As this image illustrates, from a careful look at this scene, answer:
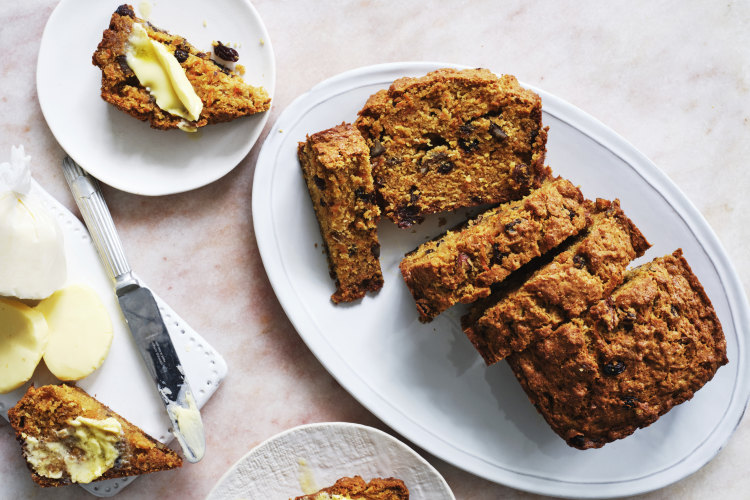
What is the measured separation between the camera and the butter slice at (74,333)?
305 cm

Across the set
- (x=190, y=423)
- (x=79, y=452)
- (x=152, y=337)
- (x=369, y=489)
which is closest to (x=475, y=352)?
(x=369, y=489)

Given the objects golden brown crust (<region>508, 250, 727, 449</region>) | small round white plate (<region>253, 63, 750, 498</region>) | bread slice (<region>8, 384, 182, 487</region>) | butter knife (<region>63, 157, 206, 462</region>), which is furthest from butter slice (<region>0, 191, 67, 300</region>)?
golden brown crust (<region>508, 250, 727, 449</region>)

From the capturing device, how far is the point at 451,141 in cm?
311

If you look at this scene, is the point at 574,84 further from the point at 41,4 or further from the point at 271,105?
the point at 41,4

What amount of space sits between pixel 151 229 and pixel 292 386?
1243mm

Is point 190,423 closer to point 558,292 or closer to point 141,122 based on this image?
point 141,122

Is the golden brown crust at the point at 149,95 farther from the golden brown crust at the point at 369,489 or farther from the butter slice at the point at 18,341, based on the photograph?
the golden brown crust at the point at 369,489

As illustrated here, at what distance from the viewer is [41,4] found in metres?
3.31

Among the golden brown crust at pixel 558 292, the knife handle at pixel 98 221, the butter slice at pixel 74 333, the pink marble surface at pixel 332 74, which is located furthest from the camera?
the pink marble surface at pixel 332 74

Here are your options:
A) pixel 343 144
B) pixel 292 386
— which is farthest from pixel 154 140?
pixel 292 386

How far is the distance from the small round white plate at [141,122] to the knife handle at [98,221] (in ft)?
0.31

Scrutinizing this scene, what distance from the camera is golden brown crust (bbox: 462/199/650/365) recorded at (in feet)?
9.07

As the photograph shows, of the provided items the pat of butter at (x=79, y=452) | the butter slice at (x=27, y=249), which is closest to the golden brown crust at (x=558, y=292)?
the pat of butter at (x=79, y=452)

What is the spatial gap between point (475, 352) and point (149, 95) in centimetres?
231
